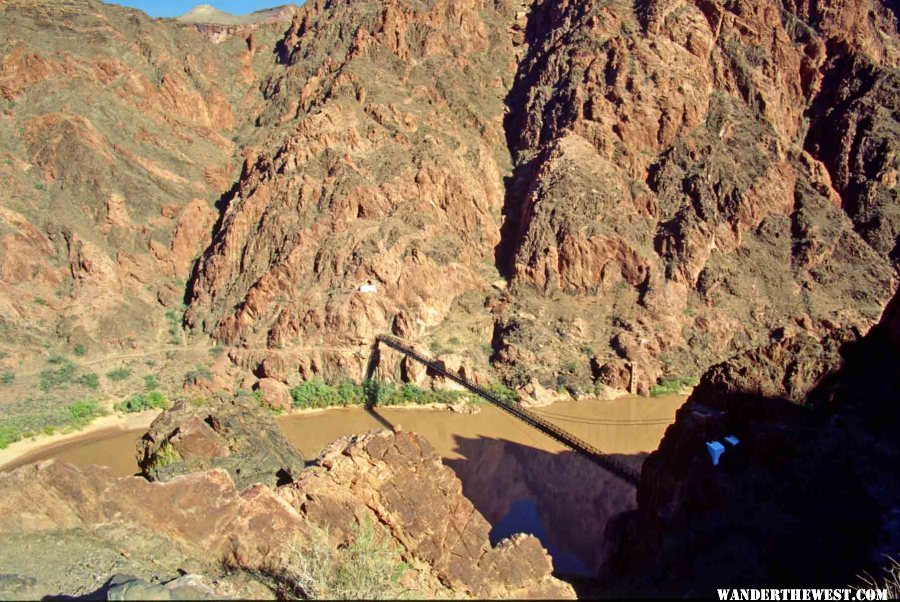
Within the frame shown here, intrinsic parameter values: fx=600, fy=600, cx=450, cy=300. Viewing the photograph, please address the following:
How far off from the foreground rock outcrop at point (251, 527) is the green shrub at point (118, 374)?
26836 mm

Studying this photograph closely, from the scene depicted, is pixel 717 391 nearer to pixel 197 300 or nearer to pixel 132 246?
pixel 197 300

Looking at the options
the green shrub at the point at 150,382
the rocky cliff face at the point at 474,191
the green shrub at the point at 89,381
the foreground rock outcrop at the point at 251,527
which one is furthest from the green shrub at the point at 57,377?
the foreground rock outcrop at the point at 251,527

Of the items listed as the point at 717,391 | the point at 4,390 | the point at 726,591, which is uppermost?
the point at 717,391

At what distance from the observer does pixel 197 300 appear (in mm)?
43812

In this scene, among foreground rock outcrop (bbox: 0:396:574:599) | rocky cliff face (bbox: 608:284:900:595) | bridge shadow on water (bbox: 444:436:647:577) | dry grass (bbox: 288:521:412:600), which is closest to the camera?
dry grass (bbox: 288:521:412:600)

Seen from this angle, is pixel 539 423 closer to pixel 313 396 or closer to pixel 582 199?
pixel 313 396

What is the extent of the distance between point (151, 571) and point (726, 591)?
36.3ft

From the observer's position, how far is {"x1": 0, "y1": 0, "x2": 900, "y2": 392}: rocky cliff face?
4116 centimetres

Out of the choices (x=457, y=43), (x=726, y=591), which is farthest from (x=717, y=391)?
(x=457, y=43)

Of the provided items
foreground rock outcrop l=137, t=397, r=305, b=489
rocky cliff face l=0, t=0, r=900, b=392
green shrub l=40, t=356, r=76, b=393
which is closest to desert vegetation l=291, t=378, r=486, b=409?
rocky cliff face l=0, t=0, r=900, b=392

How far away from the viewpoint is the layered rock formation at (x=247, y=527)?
1149 cm

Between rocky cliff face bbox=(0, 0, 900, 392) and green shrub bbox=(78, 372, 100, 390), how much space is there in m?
4.09

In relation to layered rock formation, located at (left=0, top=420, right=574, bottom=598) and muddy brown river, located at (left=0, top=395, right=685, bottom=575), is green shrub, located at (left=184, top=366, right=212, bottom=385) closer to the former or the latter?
muddy brown river, located at (left=0, top=395, right=685, bottom=575)

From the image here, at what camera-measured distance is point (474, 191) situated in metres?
49.1
